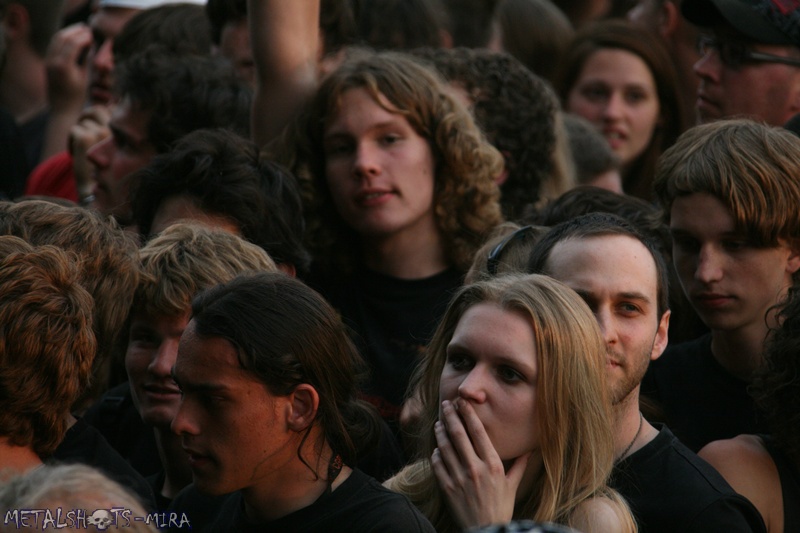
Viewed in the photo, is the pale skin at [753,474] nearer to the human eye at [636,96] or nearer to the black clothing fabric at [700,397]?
the black clothing fabric at [700,397]

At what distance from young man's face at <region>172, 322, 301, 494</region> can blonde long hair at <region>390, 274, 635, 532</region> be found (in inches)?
20.8

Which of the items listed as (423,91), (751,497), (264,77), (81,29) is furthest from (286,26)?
(81,29)

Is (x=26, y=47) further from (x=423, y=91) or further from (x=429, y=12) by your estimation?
(x=423, y=91)

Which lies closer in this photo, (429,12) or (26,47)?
(429,12)

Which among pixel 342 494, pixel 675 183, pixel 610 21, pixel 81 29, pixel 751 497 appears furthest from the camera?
pixel 81 29

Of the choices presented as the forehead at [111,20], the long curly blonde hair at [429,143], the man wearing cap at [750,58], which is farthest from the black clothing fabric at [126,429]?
the forehead at [111,20]

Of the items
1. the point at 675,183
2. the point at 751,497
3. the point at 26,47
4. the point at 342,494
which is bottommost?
the point at 26,47

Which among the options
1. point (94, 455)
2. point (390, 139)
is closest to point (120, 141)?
point (390, 139)

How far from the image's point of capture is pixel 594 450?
323cm

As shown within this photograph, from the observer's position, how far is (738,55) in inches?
210

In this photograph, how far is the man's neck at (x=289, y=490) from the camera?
10.3ft

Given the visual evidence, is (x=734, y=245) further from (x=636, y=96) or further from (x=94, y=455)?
(x=636, y=96)

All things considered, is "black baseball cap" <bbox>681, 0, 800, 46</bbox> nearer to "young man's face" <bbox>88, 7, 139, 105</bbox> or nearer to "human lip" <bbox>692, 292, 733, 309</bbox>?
"human lip" <bbox>692, 292, 733, 309</bbox>

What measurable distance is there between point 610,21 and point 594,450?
4399 mm
